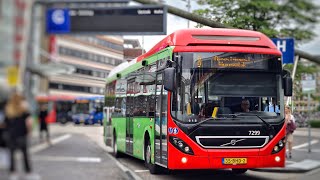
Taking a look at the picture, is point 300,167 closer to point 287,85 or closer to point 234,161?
point 234,161

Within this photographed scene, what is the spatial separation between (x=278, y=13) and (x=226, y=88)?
4.22 m

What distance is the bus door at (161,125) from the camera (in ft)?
23.3

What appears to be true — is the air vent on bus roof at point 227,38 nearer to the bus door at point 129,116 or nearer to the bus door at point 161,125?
the bus door at point 161,125

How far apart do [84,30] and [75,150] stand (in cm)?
55

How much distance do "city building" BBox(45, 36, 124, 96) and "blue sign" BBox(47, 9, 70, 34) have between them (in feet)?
0.09

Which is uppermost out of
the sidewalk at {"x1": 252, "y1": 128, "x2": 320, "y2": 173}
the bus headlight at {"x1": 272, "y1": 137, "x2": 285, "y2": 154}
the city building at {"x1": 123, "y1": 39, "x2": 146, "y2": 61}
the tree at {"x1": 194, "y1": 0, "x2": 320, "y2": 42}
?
the tree at {"x1": 194, "y1": 0, "x2": 320, "y2": 42}

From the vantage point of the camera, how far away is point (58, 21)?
1792 millimetres

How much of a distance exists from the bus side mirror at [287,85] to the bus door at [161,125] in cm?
163

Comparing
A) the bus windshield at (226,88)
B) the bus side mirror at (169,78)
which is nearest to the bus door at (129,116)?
the bus windshield at (226,88)

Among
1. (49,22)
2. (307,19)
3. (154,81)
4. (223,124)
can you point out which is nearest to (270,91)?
(223,124)

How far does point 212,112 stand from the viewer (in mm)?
6582

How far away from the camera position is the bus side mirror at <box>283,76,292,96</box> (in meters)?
6.03

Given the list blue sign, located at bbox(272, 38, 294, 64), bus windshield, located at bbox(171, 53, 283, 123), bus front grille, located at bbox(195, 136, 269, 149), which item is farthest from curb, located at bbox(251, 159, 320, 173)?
blue sign, located at bbox(272, 38, 294, 64)

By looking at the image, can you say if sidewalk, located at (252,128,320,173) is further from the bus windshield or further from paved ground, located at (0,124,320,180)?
paved ground, located at (0,124,320,180)
